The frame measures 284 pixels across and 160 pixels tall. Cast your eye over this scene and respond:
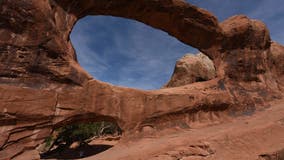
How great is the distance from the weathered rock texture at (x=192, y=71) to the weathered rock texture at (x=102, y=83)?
14.1ft

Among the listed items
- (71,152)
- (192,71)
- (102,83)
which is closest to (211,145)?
(102,83)

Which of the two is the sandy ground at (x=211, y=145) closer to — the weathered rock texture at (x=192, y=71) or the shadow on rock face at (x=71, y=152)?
the weathered rock texture at (x=192, y=71)

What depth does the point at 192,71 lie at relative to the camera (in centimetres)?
1452

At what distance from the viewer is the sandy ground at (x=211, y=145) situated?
17.5 ft

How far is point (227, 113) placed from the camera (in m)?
8.47

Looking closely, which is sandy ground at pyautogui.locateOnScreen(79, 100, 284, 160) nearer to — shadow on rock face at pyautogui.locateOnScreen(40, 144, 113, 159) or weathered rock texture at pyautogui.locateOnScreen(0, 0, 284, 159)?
weathered rock texture at pyautogui.locateOnScreen(0, 0, 284, 159)

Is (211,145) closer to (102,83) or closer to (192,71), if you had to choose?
(102,83)

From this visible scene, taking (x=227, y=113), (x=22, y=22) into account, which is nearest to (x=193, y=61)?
Answer: (x=227, y=113)

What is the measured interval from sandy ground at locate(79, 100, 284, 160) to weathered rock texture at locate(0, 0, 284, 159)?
2.59 ft

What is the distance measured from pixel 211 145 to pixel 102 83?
11.2 feet

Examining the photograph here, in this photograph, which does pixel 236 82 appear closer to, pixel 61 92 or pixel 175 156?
pixel 175 156

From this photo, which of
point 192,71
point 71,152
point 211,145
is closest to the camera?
point 211,145

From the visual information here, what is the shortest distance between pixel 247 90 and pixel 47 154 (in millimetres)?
15165

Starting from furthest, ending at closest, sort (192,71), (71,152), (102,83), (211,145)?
(71,152), (192,71), (102,83), (211,145)
